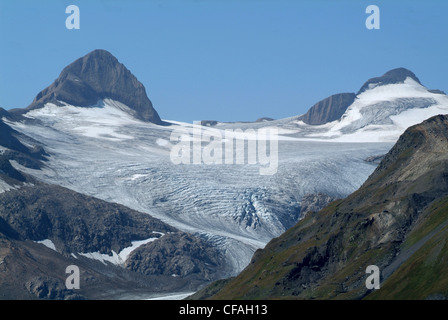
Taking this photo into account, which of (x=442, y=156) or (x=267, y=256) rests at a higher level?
(x=442, y=156)

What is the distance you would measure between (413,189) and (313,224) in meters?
19.7

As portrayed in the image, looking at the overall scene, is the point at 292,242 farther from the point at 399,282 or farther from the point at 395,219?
the point at 399,282

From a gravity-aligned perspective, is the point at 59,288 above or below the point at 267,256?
below

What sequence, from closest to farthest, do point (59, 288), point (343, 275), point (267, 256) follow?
1. point (343, 275)
2. point (267, 256)
3. point (59, 288)

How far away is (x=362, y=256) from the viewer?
367 feet

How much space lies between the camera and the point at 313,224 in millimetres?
137125
